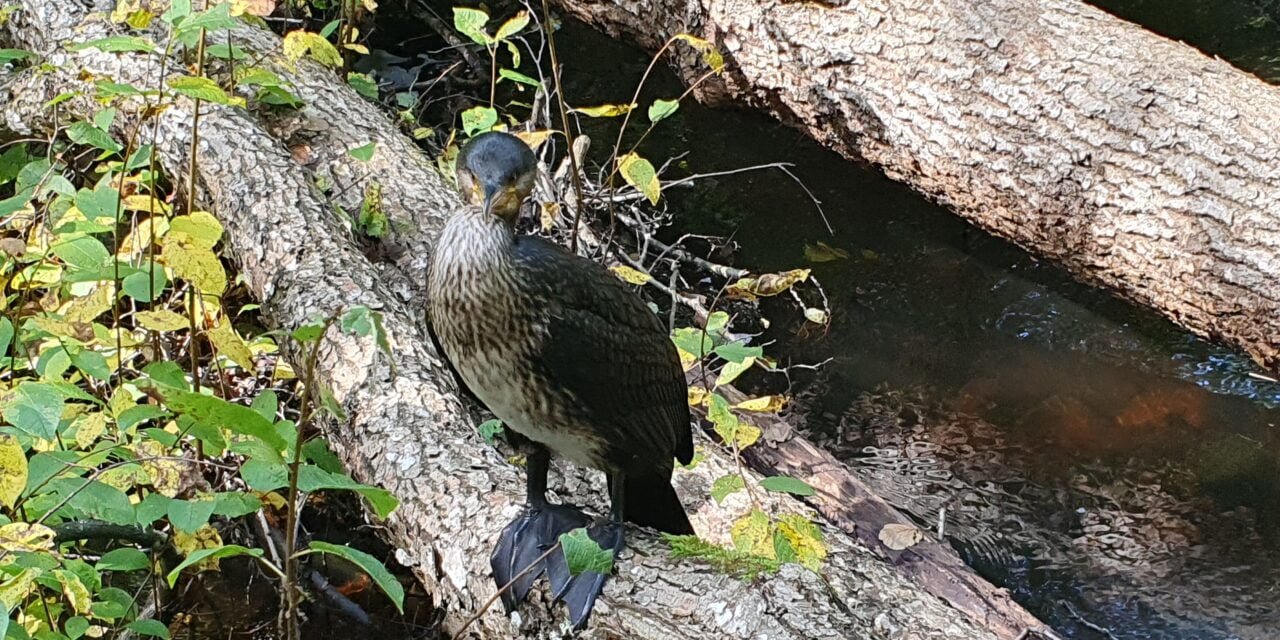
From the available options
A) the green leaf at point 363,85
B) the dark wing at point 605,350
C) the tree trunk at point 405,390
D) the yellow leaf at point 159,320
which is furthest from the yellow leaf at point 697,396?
the green leaf at point 363,85

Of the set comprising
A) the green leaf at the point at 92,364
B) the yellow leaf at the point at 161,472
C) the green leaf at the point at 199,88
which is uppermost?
the green leaf at the point at 199,88

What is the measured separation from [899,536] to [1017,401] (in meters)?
1.18

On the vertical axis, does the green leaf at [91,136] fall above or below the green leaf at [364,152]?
above

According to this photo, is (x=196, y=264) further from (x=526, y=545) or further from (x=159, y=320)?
(x=526, y=545)

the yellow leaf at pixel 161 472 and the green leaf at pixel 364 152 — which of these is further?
the green leaf at pixel 364 152

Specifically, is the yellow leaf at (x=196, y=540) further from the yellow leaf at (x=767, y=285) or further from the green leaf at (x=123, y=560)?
the yellow leaf at (x=767, y=285)

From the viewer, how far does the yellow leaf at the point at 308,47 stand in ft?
12.5

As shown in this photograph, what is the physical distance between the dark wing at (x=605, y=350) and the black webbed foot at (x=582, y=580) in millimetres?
152

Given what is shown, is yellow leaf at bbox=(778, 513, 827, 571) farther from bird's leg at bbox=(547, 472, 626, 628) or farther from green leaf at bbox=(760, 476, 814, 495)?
bird's leg at bbox=(547, 472, 626, 628)

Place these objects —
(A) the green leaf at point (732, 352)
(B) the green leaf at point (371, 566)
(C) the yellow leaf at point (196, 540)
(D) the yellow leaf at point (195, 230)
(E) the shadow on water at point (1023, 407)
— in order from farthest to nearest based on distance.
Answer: (E) the shadow on water at point (1023, 407) → (C) the yellow leaf at point (196, 540) → (A) the green leaf at point (732, 352) → (D) the yellow leaf at point (195, 230) → (B) the green leaf at point (371, 566)

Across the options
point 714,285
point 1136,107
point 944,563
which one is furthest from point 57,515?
point 1136,107

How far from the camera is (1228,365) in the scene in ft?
14.7

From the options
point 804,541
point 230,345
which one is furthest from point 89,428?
point 804,541

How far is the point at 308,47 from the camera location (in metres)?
3.88
